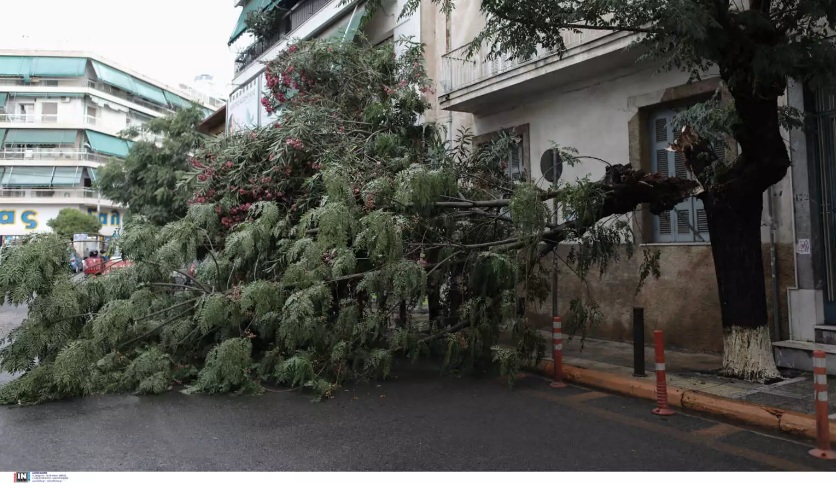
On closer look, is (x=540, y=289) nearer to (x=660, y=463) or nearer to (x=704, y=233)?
(x=704, y=233)

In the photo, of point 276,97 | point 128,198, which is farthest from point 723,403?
point 128,198

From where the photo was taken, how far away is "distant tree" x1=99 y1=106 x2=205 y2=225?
818 inches

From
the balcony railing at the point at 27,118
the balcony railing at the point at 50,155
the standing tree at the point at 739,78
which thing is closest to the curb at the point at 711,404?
the standing tree at the point at 739,78

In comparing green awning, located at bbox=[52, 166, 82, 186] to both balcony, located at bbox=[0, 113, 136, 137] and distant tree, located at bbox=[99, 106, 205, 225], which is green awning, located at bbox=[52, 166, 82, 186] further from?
balcony, located at bbox=[0, 113, 136, 137]

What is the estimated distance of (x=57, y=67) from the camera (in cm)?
1090

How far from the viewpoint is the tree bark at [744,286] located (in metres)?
6.73

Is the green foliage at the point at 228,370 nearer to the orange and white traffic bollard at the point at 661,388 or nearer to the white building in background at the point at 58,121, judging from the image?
the white building in background at the point at 58,121

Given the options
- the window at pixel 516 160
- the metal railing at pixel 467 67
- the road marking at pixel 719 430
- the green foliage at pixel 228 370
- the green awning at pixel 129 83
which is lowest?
the road marking at pixel 719 430

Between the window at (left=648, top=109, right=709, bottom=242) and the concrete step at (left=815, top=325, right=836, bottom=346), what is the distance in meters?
2.06

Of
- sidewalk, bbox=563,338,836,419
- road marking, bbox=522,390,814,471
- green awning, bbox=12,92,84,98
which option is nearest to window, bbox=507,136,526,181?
sidewalk, bbox=563,338,836,419

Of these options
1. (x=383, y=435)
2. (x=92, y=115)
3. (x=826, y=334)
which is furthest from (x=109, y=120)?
(x=826, y=334)

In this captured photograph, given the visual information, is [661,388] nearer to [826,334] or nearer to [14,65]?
[826,334]

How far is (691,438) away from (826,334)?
3564 mm

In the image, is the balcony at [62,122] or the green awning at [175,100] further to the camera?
the green awning at [175,100]
